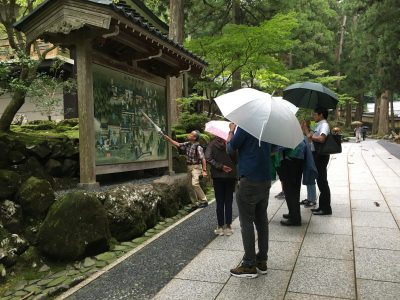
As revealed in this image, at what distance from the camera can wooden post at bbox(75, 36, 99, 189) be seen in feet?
20.8

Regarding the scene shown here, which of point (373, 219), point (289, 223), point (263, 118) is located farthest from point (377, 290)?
point (373, 219)

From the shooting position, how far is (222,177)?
5.64 metres

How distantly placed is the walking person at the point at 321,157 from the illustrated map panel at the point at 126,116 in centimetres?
351

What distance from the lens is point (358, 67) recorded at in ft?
111

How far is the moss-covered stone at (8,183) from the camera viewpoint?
5.34 m

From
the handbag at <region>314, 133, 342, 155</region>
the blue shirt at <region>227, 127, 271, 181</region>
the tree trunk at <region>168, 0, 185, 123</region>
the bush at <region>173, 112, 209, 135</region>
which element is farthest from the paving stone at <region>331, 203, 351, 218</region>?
the tree trunk at <region>168, 0, 185, 123</region>

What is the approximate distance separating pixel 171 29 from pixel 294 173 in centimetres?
958

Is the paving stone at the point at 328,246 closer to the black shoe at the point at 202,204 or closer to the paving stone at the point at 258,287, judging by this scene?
the paving stone at the point at 258,287

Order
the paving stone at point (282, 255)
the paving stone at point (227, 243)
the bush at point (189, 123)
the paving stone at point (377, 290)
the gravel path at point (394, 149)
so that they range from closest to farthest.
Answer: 1. the paving stone at point (377, 290)
2. the paving stone at point (282, 255)
3. the paving stone at point (227, 243)
4. the bush at point (189, 123)
5. the gravel path at point (394, 149)

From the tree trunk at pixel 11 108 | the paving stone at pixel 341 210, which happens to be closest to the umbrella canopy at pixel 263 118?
the paving stone at pixel 341 210

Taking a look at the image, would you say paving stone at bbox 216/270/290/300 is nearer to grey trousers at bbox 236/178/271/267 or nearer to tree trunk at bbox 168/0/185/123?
grey trousers at bbox 236/178/271/267

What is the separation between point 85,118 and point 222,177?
2.57 m

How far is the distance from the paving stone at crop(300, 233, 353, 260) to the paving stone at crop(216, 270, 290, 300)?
0.84 metres

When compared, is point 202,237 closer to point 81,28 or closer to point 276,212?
point 276,212
